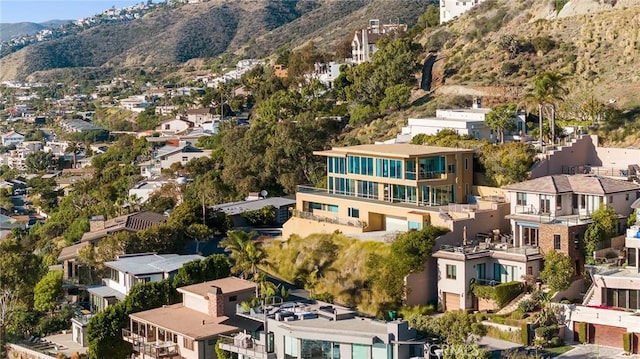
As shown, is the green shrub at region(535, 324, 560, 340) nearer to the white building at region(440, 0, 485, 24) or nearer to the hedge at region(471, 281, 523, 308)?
the hedge at region(471, 281, 523, 308)

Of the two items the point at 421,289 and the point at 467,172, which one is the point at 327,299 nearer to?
the point at 421,289

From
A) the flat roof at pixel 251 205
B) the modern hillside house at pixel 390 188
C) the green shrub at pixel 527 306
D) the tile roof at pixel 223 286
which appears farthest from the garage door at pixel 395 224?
the flat roof at pixel 251 205

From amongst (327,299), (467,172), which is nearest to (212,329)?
(327,299)

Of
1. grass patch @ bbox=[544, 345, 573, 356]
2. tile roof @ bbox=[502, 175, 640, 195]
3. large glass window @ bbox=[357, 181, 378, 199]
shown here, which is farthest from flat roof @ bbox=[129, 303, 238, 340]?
tile roof @ bbox=[502, 175, 640, 195]

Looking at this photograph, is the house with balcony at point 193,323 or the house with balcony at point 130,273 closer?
the house with balcony at point 193,323

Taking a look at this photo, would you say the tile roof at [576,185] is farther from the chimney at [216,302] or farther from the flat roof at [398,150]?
the chimney at [216,302]
